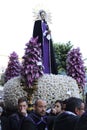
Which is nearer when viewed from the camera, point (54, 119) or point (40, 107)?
point (40, 107)

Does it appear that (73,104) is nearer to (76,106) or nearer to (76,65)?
(76,106)

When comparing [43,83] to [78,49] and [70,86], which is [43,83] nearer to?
[70,86]

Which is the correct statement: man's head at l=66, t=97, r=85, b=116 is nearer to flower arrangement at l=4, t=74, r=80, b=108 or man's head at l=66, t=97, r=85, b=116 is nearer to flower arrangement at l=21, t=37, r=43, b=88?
flower arrangement at l=4, t=74, r=80, b=108

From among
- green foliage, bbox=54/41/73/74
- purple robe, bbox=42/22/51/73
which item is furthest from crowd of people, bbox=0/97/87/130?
green foliage, bbox=54/41/73/74

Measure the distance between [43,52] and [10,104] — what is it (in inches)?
83.2

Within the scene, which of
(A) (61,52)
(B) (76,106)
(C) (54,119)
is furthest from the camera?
(A) (61,52)

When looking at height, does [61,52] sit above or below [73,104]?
above

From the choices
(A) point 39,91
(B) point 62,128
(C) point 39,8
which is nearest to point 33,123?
(B) point 62,128

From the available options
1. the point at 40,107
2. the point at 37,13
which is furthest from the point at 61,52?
the point at 40,107

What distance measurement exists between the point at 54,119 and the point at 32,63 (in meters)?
4.75

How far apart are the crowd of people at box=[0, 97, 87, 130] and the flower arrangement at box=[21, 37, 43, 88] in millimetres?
3513

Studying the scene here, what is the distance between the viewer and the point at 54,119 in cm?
647

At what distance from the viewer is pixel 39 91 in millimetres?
11094

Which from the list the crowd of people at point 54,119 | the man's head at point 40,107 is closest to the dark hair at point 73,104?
the crowd of people at point 54,119
